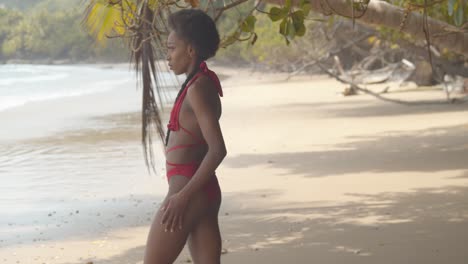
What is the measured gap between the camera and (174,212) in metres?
3.21

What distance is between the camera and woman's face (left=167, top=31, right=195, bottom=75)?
11.0ft

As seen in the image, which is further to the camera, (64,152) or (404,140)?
(64,152)

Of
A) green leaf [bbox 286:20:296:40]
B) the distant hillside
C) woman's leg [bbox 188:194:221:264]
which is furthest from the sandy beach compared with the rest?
the distant hillside

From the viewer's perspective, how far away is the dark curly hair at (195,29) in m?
3.32

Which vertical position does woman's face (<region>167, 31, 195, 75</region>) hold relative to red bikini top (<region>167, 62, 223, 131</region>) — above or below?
above

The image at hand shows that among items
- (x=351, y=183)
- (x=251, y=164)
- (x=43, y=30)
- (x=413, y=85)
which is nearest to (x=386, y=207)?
(x=351, y=183)

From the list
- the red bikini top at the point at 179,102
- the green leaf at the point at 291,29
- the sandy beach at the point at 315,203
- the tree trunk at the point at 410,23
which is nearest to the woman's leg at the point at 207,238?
the red bikini top at the point at 179,102

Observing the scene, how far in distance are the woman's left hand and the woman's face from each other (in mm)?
489

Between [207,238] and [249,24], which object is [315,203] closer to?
[249,24]

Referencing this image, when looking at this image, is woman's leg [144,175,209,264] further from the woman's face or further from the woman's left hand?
the woman's face

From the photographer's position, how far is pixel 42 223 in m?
7.96

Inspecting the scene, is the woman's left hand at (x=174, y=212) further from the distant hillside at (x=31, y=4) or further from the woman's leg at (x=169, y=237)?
the distant hillside at (x=31, y=4)

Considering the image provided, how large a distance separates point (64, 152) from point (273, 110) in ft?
24.3

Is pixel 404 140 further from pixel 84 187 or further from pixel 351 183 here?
pixel 84 187
